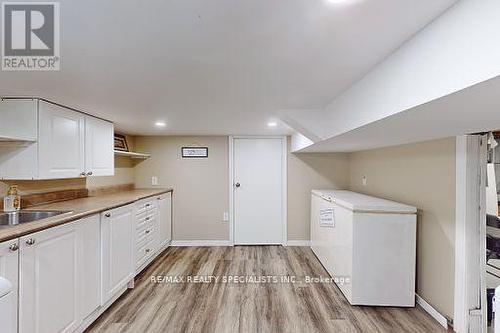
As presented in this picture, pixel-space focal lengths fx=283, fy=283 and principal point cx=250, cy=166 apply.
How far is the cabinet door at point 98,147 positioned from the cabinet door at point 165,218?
1.06 metres

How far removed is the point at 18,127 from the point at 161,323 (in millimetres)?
1992

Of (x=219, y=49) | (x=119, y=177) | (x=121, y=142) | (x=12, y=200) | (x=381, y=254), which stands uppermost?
(x=219, y=49)

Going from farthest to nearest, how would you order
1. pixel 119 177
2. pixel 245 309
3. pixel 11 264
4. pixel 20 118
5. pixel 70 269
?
1. pixel 119 177
2. pixel 245 309
3. pixel 20 118
4. pixel 70 269
5. pixel 11 264

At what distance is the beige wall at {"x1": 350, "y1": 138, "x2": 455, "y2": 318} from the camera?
2320 millimetres

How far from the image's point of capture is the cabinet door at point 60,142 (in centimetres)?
234

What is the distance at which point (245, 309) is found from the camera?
2648 millimetres

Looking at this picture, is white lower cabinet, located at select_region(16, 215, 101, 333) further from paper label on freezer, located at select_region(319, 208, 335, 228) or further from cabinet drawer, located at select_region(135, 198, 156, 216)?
paper label on freezer, located at select_region(319, 208, 335, 228)

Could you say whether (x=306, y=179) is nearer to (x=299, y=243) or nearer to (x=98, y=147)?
→ (x=299, y=243)

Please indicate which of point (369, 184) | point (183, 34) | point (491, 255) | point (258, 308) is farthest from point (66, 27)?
point (491, 255)

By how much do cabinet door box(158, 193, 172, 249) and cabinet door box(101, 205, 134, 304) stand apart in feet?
3.67

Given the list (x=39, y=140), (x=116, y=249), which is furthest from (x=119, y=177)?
(x=39, y=140)

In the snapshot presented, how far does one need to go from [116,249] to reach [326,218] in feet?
7.99

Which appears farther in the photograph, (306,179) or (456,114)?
(306,179)

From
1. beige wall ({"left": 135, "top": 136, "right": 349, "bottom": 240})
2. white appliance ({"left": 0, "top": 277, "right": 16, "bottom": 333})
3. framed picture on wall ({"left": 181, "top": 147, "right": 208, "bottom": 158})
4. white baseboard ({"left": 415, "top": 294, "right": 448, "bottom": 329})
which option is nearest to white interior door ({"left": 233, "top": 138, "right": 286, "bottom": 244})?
beige wall ({"left": 135, "top": 136, "right": 349, "bottom": 240})
